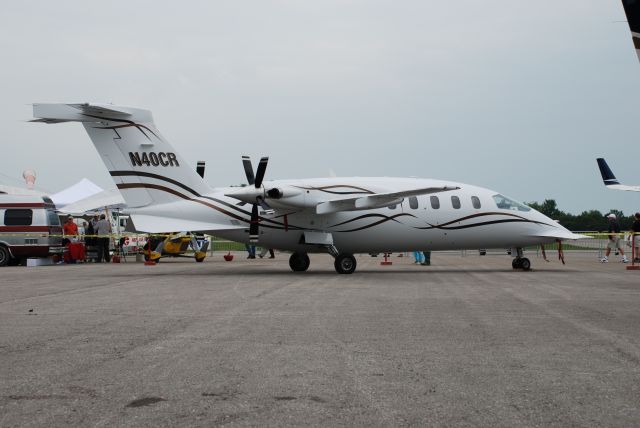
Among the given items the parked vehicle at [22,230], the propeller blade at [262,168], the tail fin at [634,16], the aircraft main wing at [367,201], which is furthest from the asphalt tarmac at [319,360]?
the parked vehicle at [22,230]

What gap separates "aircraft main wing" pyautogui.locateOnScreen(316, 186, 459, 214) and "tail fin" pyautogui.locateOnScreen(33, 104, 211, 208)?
4374 mm

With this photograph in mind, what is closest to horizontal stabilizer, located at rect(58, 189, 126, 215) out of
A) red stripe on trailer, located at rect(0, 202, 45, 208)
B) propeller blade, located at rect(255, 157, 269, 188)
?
red stripe on trailer, located at rect(0, 202, 45, 208)

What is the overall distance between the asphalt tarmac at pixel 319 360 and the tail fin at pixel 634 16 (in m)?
3.81

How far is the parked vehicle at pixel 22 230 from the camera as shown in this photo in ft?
101

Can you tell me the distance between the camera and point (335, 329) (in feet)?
31.8

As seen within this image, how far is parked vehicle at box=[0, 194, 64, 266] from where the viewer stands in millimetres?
30891

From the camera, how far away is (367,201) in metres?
21.1

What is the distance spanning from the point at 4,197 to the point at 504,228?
Answer: 2296 centimetres

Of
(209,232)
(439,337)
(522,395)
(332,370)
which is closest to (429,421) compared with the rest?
(522,395)

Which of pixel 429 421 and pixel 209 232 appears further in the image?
pixel 209 232

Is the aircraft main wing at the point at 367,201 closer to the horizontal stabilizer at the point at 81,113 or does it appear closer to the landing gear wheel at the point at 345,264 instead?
the landing gear wheel at the point at 345,264

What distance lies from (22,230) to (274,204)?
15731 mm

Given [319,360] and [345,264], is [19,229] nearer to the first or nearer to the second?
[345,264]

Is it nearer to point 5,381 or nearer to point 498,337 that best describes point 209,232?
point 498,337
